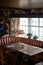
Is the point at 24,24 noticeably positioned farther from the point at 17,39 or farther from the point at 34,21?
the point at 17,39

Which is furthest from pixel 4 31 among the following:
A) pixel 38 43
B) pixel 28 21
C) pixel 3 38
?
pixel 38 43

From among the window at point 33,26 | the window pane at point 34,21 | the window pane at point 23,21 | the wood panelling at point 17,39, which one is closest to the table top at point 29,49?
the wood panelling at point 17,39

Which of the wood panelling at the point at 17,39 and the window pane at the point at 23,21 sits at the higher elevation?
the window pane at the point at 23,21

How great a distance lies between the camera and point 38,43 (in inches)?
238

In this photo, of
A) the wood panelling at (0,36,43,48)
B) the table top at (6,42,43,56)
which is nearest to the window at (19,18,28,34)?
the wood panelling at (0,36,43,48)

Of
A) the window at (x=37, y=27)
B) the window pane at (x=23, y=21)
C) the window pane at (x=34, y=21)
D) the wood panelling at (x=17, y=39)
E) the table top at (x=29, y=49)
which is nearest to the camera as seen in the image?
the table top at (x=29, y=49)

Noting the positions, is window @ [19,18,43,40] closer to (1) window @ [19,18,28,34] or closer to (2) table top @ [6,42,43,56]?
(1) window @ [19,18,28,34]

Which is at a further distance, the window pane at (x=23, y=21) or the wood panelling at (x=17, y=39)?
the window pane at (x=23, y=21)

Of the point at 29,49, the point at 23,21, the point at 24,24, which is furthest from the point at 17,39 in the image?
the point at 29,49

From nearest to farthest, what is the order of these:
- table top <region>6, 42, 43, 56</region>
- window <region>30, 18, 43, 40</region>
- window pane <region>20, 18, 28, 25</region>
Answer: table top <region>6, 42, 43, 56</region>, window <region>30, 18, 43, 40</region>, window pane <region>20, 18, 28, 25</region>

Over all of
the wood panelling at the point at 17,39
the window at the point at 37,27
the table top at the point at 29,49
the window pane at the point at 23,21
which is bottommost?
the table top at the point at 29,49

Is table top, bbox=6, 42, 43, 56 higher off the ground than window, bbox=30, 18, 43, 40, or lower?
lower

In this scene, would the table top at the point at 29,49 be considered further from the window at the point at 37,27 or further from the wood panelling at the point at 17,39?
the window at the point at 37,27

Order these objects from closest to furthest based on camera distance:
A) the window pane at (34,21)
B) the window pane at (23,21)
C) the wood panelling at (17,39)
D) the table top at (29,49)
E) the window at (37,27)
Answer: the table top at (29,49)
the wood panelling at (17,39)
the window at (37,27)
the window pane at (34,21)
the window pane at (23,21)
